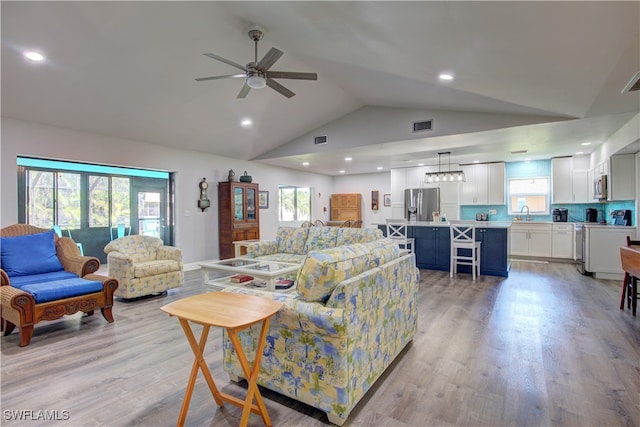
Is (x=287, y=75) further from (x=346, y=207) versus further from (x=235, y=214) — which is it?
(x=346, y=207)

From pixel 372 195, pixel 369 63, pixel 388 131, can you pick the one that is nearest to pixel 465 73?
pixel 369 63

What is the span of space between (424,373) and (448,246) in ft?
13.4

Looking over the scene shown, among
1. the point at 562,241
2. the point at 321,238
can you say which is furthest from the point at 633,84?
the point at 562,241

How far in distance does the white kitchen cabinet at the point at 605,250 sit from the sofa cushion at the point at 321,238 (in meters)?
4.46

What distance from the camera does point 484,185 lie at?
7848 mm

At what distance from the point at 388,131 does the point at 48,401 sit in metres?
5.43

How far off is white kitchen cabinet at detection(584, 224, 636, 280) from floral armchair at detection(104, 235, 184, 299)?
678 centimetres

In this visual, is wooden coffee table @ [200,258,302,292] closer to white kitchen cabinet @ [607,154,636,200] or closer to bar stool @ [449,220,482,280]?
bar stool @ [449,220,482,280]

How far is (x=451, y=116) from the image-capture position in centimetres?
502

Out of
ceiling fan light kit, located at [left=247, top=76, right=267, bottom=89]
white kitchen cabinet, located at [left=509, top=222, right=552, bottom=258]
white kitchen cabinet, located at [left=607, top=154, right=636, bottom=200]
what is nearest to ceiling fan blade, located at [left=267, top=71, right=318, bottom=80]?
ceiling fan light kit, located at [left=247, top=76, right=267, bottom=89]

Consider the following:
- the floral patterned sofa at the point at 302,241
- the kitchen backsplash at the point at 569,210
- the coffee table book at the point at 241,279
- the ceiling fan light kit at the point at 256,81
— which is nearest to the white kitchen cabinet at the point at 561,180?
the kitchen backsplash at the point at 569,210

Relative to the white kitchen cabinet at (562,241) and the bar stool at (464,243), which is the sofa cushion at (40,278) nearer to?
the bar stool at (464,243)

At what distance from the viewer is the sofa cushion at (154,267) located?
414 cm

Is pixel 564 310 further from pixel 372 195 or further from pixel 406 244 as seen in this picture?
pixel 372 195
